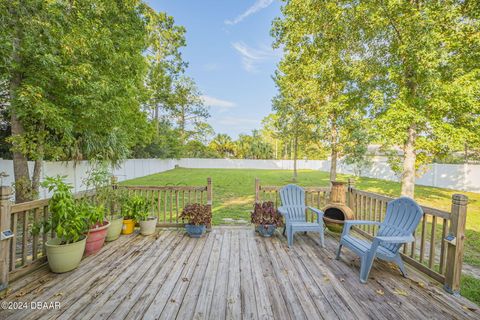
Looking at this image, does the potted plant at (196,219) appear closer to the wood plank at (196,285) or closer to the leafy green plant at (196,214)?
the leafy green plant at (196,214)

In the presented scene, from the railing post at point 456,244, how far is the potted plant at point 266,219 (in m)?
2.23

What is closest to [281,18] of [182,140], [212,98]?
[212,98]

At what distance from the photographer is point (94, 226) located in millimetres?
3139

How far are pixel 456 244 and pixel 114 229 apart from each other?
4628 millimetres

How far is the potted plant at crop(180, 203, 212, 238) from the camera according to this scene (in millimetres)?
3760

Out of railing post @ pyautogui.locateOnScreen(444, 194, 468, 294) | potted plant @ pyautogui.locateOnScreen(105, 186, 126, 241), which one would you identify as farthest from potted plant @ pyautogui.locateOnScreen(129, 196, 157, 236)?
railing post @ pyautogui.locateOnScreen(444, 194, 468, 294)

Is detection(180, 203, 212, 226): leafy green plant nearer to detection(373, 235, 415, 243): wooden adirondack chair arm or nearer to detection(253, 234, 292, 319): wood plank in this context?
detection(253, 234, 292, 319): wood plank

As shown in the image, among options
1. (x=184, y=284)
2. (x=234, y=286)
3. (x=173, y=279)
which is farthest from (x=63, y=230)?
(x=234, y=286)

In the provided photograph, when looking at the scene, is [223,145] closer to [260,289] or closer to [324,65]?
[324,65]

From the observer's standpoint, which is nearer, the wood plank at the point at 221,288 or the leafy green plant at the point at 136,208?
the wood plank at the point at 221,288

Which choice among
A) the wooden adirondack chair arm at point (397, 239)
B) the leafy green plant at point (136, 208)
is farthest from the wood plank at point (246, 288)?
the leafy green plant at point (136, 208)

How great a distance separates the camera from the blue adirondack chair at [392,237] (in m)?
2.43

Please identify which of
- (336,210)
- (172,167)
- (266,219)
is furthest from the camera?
(172,167)

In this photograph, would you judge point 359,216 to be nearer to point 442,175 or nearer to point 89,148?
point 89,148
